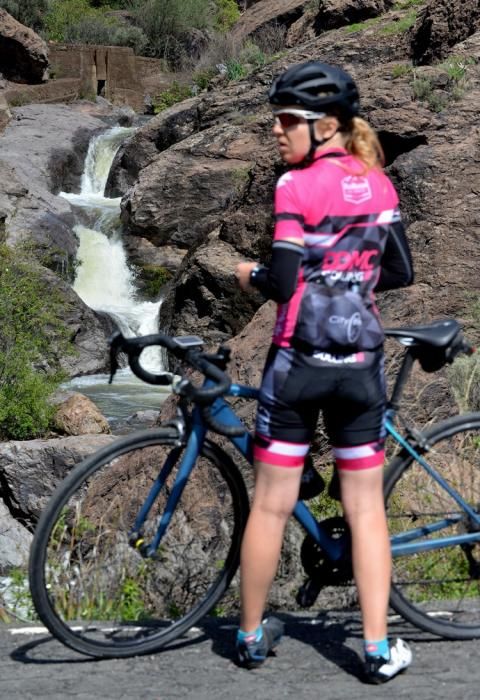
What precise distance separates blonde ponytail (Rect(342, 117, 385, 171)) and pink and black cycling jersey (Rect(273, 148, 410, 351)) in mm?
26

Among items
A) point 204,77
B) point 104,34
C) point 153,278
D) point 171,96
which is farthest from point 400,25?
point 104,34

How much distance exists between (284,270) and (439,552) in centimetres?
137

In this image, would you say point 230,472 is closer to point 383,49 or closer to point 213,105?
point 383,49

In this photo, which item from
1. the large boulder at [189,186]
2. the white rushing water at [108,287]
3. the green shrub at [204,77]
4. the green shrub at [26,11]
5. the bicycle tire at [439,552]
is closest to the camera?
the bicycle tire at [439,552]

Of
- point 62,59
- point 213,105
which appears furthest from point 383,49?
point 62,59

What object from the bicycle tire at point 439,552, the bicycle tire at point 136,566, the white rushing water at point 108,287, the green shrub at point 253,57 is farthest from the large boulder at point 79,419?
the green shrub at point 253,57

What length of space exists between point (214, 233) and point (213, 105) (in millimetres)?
9311

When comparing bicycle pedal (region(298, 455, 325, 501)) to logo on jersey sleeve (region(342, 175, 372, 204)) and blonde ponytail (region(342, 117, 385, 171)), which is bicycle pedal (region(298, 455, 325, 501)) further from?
blonde ponytail (region(342, 117, 385, 171))

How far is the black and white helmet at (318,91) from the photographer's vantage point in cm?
324

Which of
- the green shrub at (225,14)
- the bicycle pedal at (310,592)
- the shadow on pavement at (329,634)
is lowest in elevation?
the shadow on pavement at (329,634)

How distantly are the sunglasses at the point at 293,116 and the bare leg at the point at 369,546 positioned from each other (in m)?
1.09

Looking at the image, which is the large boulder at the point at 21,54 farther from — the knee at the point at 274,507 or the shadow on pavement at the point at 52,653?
the knee at the point at 274,507

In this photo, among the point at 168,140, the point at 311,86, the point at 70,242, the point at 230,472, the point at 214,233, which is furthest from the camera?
the point at 168,140

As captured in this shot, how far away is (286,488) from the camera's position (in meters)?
3.34
